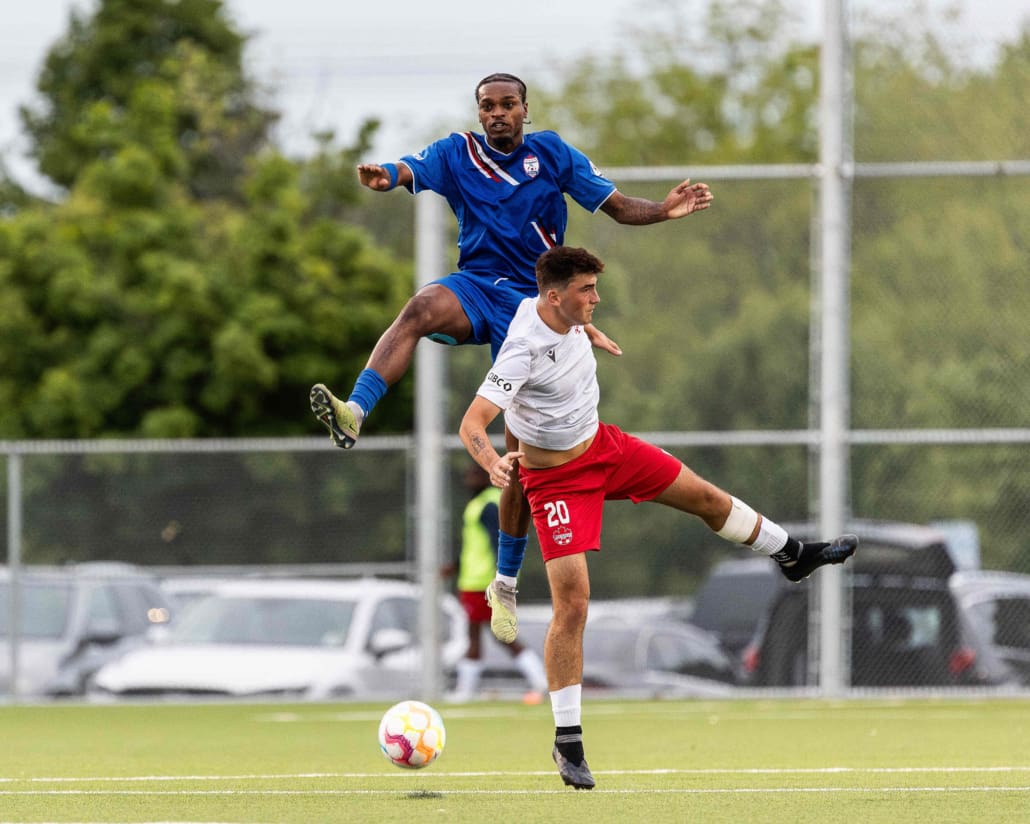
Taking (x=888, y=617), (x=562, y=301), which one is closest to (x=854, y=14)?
(x=888, y=617)

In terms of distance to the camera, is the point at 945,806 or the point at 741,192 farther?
the point at 741,192

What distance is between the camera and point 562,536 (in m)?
8.12

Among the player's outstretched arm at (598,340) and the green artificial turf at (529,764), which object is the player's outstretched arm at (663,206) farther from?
the green artificial turf at (529,764)

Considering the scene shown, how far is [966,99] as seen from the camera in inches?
651

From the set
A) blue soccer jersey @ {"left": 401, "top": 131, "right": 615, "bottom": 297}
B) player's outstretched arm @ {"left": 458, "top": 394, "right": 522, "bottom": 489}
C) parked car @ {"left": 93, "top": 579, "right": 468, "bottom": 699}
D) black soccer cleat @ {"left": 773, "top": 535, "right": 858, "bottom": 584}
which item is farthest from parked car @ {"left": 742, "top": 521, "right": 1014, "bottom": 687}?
player's outstretched arm @ {"left": 458, "top": 394, "right": 522, "bottom": 489}

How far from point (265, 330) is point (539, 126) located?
2017 cm

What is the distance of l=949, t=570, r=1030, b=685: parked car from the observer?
51.2 ft

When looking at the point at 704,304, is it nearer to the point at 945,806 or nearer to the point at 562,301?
the point at 562,301

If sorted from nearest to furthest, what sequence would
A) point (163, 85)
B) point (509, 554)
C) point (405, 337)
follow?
1. point (405, 337)
2. point (509, 554)
3. point (163, 85)

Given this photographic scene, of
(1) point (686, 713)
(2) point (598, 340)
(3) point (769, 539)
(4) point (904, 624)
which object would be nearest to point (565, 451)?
(2) point (598, 340)

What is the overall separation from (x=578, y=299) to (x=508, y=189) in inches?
40.2

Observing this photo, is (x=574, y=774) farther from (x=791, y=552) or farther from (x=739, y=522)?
(x=791, y=552)

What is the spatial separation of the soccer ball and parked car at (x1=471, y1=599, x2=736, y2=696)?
7.93 m

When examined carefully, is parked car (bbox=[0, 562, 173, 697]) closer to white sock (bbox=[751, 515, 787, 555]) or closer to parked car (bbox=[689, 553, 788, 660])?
parked car (bbox=[689, 553, 788, 660])
